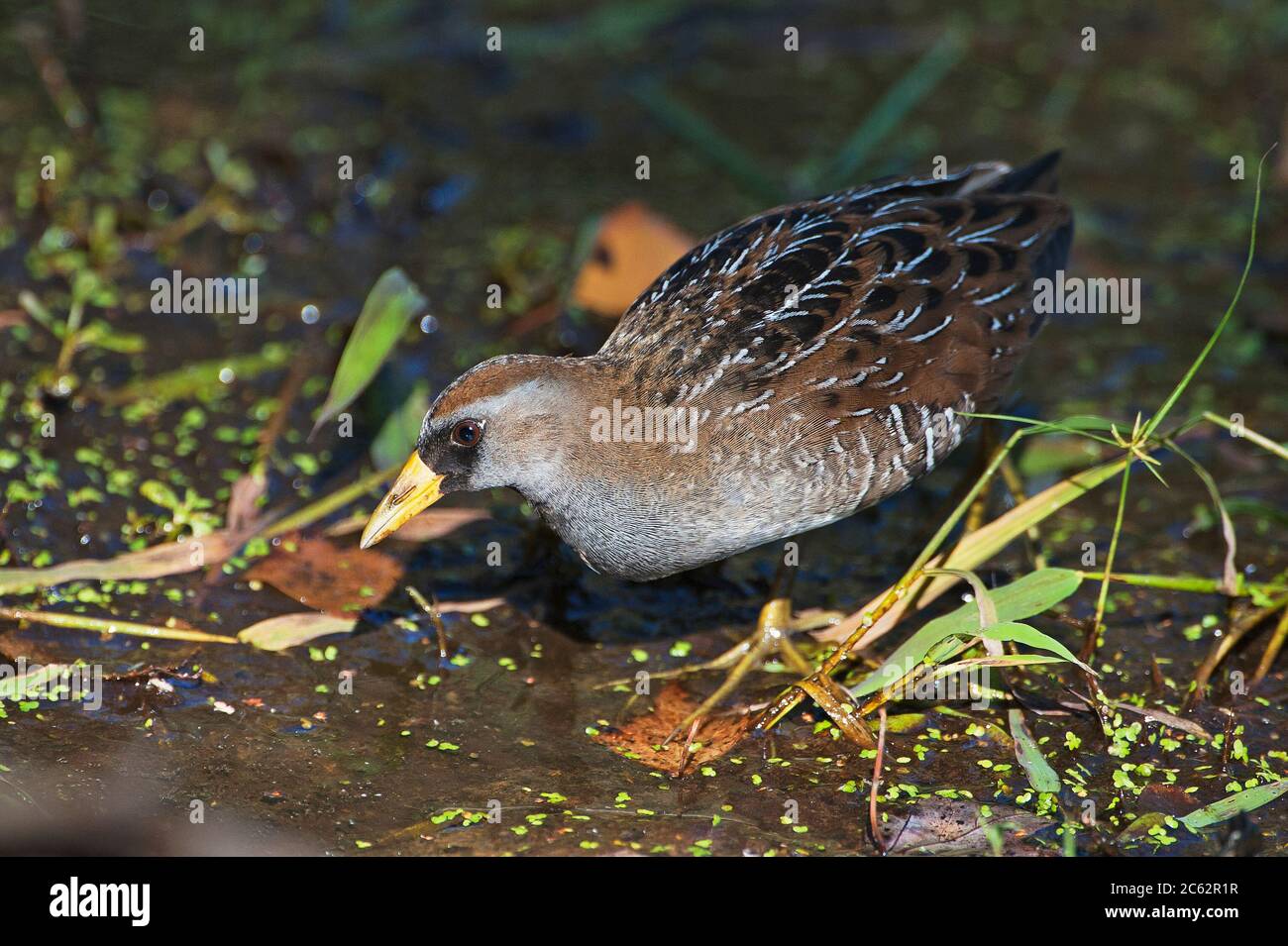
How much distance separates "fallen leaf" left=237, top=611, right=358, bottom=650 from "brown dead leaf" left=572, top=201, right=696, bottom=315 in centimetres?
175

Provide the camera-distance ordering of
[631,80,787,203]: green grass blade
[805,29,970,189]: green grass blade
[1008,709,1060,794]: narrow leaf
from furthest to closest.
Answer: [631,80,787,203]: green grass blade
[805,29,970,189]: green grass blade
[1008,709,1060,794]: narrow leaf

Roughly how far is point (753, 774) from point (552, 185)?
11.8 ft

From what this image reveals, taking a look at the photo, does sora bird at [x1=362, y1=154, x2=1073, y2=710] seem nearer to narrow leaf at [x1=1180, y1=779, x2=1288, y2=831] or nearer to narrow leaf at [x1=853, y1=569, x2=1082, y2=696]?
narrow leaf at [x1=853, y1=569, x2=1082, y2=696]

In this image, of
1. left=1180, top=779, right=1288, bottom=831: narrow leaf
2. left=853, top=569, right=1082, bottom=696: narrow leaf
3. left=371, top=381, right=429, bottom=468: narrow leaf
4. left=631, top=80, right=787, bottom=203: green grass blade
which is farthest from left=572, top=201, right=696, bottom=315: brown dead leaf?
left=1180, top=779, right=1288, bottom=831: narrow leaf

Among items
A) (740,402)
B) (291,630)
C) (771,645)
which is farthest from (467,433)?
(771,645)

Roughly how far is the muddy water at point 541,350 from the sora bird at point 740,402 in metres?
0.60

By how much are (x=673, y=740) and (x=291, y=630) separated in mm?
1144

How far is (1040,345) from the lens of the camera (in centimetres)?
595

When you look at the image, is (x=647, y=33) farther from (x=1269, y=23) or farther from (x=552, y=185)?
(x=1269, y=23)

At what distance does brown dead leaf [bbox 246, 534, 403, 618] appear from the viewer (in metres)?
4.55

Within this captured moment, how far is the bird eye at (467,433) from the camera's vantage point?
3.88 metres

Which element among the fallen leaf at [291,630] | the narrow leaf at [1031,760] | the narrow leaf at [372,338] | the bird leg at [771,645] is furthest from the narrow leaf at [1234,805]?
the narrow leaf at [372,338]

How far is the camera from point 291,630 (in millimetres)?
4324

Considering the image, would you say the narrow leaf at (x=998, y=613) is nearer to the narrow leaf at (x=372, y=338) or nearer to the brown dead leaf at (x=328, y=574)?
the brown dead leaf at (x=328, y=574)
